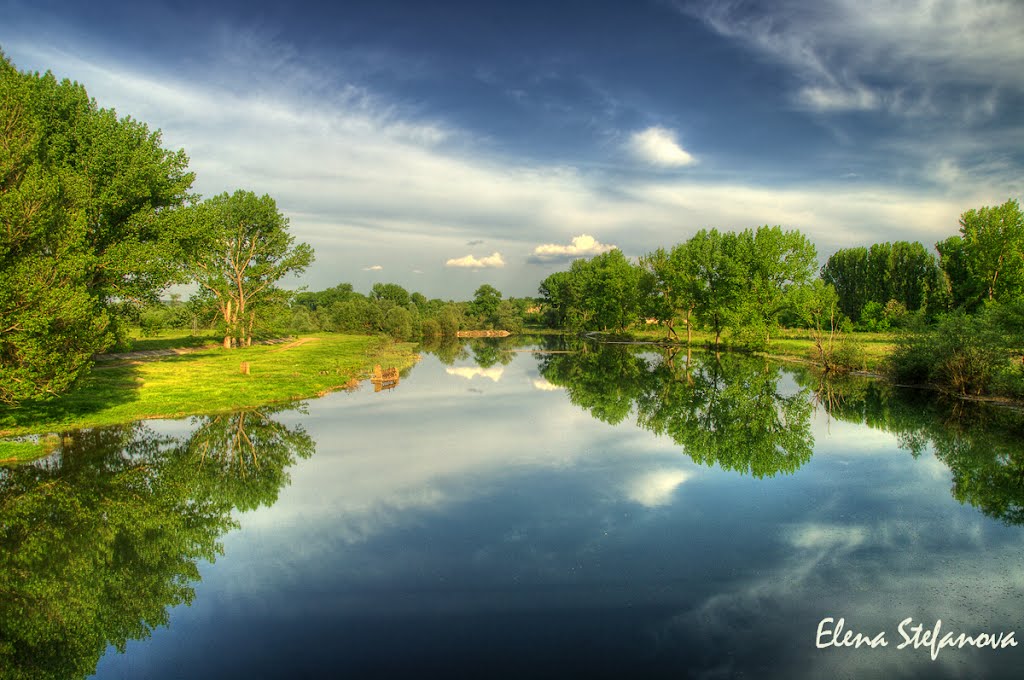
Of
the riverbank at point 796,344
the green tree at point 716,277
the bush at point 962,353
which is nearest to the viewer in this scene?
the bush at point 962,353

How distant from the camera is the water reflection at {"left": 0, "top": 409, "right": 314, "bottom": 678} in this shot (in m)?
9.37

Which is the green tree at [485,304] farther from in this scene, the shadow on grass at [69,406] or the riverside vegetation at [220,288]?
the shadow on grass at [69,406]

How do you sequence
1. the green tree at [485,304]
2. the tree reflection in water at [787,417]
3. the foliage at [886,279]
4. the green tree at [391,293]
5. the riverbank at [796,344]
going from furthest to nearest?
the green tree at [391,293]
the green tree at [485,304]
the foliage at [886,279]
the riverbank at [796,344]
the tree reflection in water at [787,417]

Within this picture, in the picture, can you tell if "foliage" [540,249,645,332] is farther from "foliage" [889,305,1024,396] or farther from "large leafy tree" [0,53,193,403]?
"large leafy tree" [0,53,193,403]

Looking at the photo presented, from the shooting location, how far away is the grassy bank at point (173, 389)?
2220 cm

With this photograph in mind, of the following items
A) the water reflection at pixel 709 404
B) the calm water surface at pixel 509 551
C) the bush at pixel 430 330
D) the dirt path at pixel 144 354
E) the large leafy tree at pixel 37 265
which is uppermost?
the large leafy tree at pixel 37 265

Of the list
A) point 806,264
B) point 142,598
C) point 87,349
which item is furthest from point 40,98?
point 806,264

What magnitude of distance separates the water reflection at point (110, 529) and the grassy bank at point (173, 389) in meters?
1.92

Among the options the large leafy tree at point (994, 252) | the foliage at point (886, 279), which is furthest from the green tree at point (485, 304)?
the large leafy tree at point (994, 252)

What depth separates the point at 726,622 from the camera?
9586mm

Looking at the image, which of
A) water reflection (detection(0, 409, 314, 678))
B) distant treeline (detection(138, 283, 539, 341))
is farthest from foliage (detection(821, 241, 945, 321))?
water reflection (detection(0, 409, 314, 678))

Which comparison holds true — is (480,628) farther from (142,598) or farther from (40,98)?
(40,98)

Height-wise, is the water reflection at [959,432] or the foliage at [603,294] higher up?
the foliage at [603,294]

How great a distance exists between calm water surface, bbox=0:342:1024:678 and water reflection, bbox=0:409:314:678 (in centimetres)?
7
